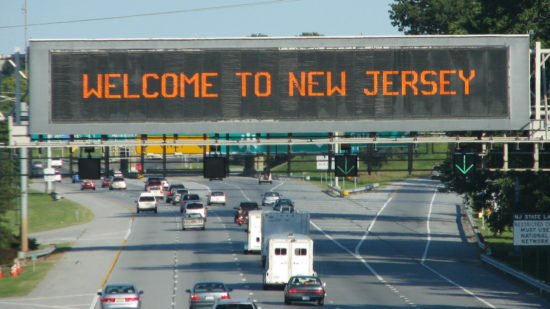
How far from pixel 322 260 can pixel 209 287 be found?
22.9 metres

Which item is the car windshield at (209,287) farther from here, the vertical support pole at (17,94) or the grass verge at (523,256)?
the grass verge at (523,256)

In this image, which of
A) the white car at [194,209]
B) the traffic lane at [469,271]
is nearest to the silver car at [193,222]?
the white car at [194,209]

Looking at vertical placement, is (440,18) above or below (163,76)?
above

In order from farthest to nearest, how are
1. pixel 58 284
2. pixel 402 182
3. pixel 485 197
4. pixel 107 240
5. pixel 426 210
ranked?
pixel 402 182 < pixel 426 210 < pixel 107 240 < pixel 485 197 < pixel 58 284

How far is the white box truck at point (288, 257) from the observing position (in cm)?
4322

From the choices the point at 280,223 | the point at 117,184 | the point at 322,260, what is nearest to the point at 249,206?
the point at 322,260

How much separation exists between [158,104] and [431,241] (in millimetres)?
43094

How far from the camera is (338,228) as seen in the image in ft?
269

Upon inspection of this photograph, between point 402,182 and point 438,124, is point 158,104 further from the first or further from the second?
point 402,182

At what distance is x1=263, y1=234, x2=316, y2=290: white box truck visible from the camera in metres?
43.2

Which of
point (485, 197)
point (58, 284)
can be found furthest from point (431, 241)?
point (58, 284)

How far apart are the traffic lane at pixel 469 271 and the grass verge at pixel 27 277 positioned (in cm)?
2235

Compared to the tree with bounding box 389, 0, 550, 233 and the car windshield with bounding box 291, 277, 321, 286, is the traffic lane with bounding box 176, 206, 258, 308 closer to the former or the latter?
the car windshield with bounding box 291, 277, 321, 286

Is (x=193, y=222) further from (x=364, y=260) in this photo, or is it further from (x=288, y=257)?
(x=288, y=257)
